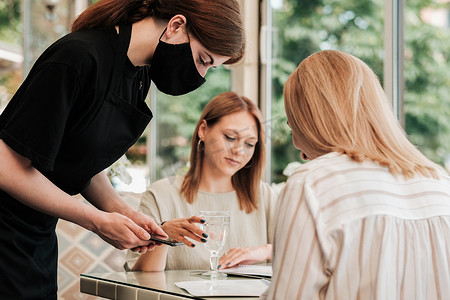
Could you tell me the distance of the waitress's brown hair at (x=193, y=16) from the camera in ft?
4.83

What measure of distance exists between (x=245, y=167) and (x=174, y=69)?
1.13m

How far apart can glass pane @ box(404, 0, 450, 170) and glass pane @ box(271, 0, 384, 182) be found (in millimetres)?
155

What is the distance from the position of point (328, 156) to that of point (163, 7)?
62cm

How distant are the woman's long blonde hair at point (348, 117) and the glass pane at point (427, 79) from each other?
187 centimetres

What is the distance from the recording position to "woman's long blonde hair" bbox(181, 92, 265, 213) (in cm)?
255

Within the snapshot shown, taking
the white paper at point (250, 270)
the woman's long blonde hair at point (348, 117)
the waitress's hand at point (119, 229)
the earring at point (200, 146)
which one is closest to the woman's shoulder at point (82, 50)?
the waitress's hand at point (119, 229)

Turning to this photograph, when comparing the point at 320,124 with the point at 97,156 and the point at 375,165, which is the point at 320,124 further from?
the point at 97,156

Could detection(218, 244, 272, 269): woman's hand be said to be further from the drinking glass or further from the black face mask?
the black face mask

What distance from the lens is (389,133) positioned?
3.93 ft

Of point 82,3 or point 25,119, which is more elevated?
point 82,3

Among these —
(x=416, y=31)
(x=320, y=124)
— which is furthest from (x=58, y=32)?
(x=320, y=124)

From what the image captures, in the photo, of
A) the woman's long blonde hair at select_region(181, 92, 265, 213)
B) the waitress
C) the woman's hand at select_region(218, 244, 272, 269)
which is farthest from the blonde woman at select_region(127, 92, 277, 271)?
the waitress

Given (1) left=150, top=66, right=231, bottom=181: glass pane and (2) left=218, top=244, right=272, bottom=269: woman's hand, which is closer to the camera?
(2) left=218, top=244, right=272, bottom=269: woman's hand

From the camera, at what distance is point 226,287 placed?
1.51 metres
